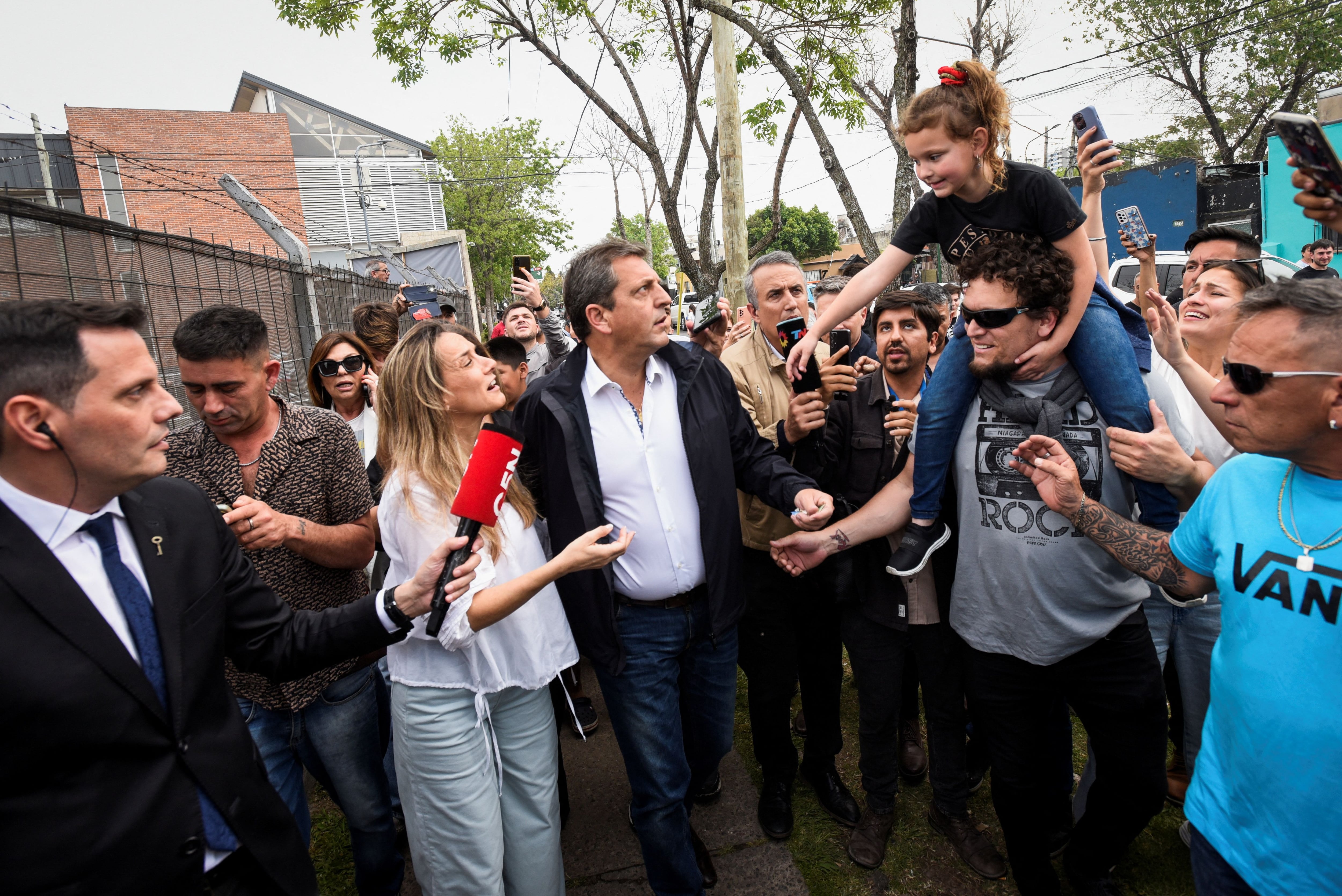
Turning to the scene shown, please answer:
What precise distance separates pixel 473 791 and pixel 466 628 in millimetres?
551

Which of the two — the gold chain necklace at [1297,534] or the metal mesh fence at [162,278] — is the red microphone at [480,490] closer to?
the metal mesh fence at [162,278]

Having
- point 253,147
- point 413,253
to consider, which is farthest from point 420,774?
point 253,147

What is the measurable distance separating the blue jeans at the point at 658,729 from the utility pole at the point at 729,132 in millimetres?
5327

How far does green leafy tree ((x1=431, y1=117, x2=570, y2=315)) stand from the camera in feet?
122

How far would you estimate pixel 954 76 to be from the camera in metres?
2.75

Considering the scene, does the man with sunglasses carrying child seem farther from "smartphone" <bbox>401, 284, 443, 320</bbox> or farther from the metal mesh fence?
"smartphone" <bbox>401, 284, 443, 320</bbox>

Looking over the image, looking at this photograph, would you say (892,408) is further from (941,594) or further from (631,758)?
(631,758)

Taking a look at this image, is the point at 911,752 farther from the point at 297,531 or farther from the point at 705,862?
the point at 297,531

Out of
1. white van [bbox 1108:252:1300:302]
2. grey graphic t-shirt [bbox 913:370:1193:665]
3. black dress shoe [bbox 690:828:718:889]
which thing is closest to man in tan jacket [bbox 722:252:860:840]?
black dress shoe [bbox 690:828:718:889]

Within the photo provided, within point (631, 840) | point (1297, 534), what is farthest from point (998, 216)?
point (631, 840)

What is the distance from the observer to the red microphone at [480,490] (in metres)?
1.93

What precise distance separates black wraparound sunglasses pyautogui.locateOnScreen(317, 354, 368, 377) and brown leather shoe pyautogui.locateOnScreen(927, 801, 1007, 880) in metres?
3.62

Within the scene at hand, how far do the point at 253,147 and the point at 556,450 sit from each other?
123 feet

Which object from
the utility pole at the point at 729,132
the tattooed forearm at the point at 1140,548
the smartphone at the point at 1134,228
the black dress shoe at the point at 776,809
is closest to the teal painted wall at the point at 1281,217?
the utility pole at the point at 729,132
